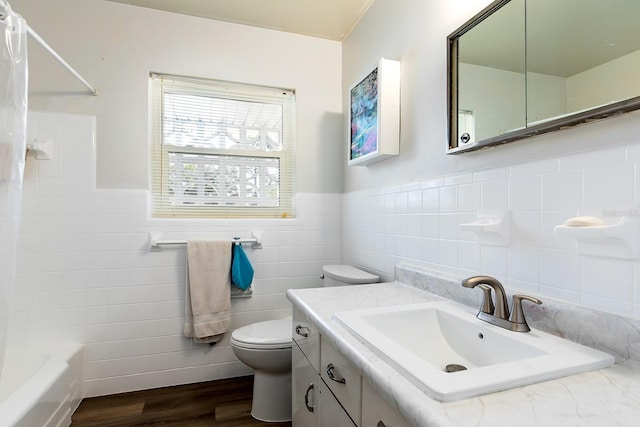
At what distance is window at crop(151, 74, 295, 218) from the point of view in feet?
7.02

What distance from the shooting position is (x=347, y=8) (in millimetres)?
2076

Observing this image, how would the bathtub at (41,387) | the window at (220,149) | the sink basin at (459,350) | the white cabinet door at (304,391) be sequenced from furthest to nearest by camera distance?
the window at (220,149)
the bathtub at (41,387)
the white cabinet door at (304,391)
the sink basin at (459,350)

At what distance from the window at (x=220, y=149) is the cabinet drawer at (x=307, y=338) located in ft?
3.53

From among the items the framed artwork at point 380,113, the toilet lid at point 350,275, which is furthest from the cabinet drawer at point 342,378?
the framed artwork at point 380,113

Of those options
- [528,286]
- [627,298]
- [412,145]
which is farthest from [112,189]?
[627,298]

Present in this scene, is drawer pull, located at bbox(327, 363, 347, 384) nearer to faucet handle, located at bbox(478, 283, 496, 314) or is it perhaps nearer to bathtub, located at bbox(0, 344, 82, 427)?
faucet handle, located at bbox(478, 283, 496, 314)

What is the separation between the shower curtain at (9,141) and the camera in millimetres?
1068

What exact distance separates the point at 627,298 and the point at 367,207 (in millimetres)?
1353

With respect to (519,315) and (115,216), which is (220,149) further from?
(519,315)

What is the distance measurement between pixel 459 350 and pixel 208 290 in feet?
5.01

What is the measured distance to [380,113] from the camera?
1.68 m

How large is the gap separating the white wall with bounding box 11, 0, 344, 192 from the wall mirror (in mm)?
1265

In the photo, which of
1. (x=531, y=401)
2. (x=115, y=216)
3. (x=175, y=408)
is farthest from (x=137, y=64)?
(x=531, y=401)

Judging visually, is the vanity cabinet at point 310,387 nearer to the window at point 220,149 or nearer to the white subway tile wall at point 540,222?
the white subway tile wall at point 540,222
